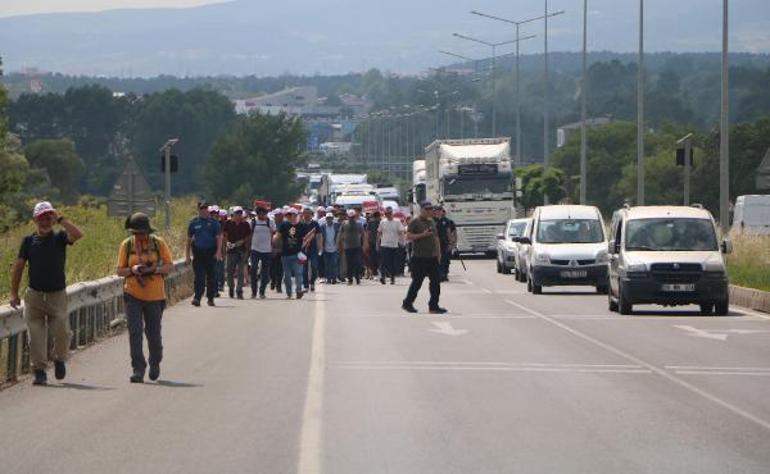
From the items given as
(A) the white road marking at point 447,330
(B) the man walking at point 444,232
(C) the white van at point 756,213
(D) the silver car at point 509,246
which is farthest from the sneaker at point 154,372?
(C) the white van at point 756,213

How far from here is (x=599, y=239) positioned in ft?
129

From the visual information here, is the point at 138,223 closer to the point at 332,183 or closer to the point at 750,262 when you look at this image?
the point at 750,262

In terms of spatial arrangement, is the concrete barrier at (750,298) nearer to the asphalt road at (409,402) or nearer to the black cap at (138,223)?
the asphalt road at (409,402)

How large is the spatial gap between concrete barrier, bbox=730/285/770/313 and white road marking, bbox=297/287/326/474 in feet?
35.5

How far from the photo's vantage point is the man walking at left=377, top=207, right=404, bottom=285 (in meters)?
43.6

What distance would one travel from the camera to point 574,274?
3809 centimetres

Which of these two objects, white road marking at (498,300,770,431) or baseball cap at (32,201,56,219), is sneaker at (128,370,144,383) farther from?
white road marking at (498,300,770,431)

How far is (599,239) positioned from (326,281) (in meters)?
7.77

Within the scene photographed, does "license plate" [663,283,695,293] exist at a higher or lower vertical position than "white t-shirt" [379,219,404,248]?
lower

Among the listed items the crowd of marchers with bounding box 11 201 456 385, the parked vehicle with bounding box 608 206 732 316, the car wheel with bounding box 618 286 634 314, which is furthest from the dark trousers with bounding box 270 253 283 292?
the car wheel with bounding box 618 286 634 314

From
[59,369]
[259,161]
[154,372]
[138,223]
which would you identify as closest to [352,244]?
[138,223]

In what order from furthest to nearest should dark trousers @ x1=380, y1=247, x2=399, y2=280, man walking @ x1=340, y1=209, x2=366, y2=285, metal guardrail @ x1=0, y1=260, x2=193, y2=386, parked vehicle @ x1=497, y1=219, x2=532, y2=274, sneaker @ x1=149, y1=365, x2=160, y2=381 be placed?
parked vehicle @ x1=497, y1=219, x2=532, y2=274 < dark trousers @ x1=380, y1=247, x2=399, y2=280 < man walking @ x1=340, y1=209, x2=366, y2=285 < metal guardrail @ x1=0, y1=260, x2=193, y2=386 < sneaker @ x1=149, y1=365, x2=160, y2=381

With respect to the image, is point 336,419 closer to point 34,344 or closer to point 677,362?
point 34,344

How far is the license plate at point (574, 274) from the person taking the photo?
38.1 m
